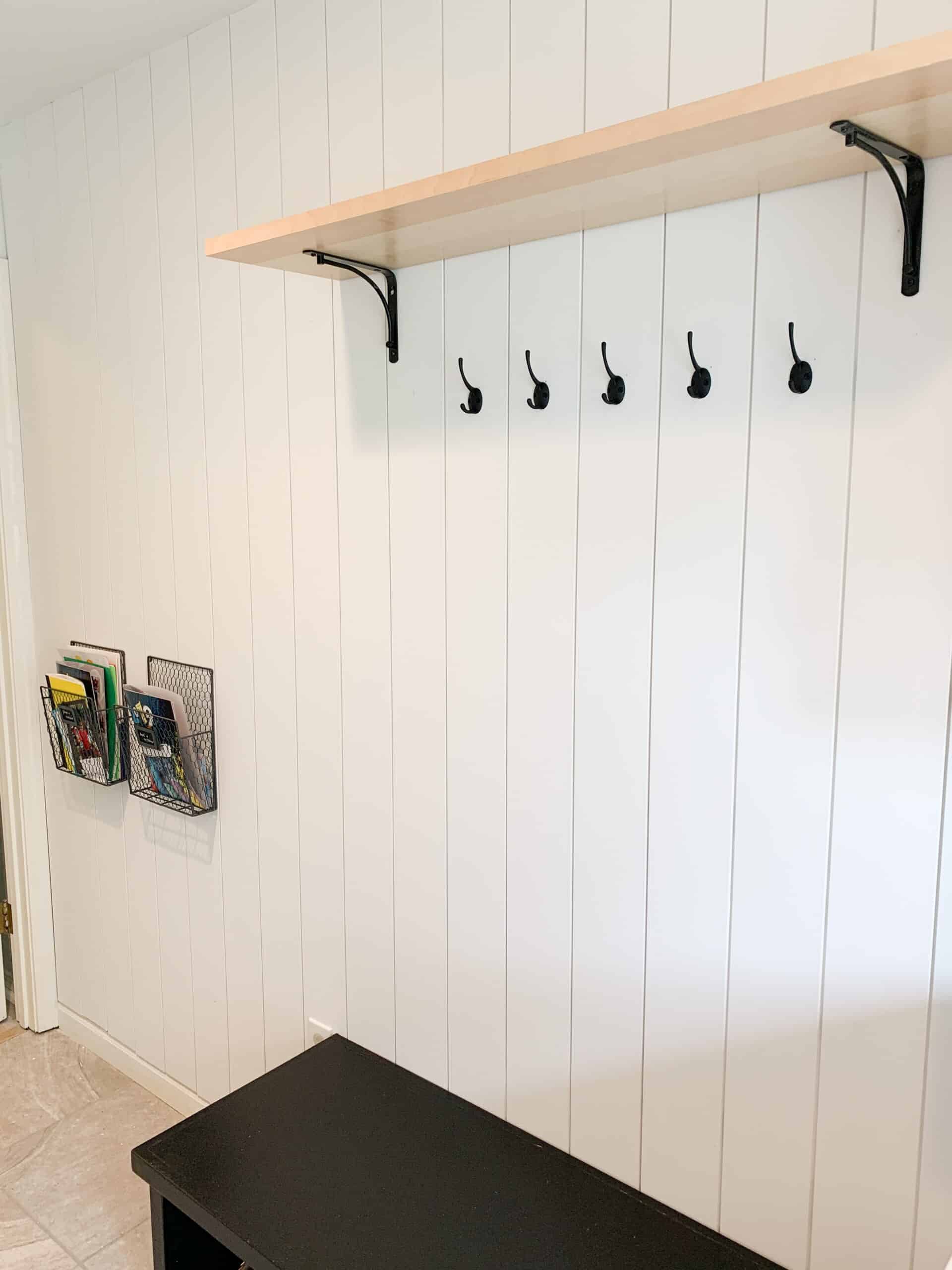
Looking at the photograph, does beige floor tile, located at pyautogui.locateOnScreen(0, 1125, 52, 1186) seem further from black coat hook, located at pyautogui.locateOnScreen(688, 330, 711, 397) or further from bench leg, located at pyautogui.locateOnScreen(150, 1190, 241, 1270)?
black coat hook, located at pyautogui.locateOnScreen(688, 330, 711, 397)

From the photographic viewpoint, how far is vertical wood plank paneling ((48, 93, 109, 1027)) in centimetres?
227

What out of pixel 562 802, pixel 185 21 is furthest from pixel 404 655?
pixel 185 21

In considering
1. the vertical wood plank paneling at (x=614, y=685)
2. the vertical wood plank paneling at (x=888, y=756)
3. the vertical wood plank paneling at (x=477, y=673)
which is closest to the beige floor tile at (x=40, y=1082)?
the vertical wood plank paneling at (x=477, y=673)

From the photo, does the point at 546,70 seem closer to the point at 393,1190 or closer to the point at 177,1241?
the point at 393,1190

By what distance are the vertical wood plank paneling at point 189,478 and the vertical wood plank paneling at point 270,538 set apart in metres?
0.16

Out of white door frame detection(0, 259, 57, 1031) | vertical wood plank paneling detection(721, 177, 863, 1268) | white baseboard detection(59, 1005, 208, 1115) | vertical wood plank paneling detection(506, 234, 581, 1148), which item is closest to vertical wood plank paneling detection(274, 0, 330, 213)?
vertical wood plank paneling detection(506, 234, 581, 1148)

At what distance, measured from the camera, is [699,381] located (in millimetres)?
1325

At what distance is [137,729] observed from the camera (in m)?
2.24

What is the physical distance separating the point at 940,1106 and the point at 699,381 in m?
0.99

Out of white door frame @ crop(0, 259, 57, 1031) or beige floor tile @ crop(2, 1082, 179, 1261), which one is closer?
beige floor tile @ crop(2, 1082, 179, 1261)

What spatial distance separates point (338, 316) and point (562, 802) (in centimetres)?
96

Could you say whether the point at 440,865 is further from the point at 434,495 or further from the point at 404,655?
the point at 434,495

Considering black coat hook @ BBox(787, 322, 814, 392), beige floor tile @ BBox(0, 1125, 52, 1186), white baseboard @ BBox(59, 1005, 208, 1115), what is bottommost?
beige floor tile @ BBox(0, 1125, 52, 1186)

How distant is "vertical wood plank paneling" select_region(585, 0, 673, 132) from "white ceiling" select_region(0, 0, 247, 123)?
0.83m
